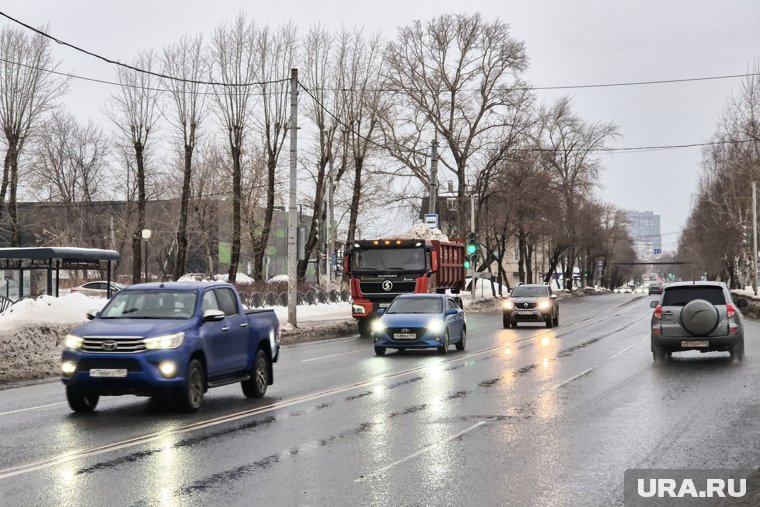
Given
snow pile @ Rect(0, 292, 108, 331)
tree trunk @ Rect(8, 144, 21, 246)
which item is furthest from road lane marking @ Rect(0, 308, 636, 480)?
tree trunk @ Rect(8, 144, 21, 246)

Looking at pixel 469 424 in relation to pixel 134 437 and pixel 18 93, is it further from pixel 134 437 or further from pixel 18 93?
pixel 18 93

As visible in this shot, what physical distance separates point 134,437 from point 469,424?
12.9 ft

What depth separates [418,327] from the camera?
2277cm

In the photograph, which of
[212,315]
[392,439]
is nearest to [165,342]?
[212,315]

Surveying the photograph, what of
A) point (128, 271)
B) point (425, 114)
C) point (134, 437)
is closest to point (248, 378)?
point (134, 437)

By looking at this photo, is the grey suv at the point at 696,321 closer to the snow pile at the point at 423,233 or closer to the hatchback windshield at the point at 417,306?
the hatchback windshield at the point at 417,306

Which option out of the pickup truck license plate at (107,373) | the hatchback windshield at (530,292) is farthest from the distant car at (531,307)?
the pickup truck license plate at (107,373)

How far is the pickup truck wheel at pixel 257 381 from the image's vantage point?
14.3 metres

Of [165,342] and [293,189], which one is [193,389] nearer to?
[165,342]

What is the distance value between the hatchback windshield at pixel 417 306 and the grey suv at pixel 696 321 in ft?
19.0

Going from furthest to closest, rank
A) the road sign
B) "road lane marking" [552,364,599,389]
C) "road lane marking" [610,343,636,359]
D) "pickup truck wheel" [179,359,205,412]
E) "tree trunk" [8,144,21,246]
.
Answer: "tree trunk" [8,144,21,246]
the road sign
"road lane marking" [610,343,636,359]
"road lane marking" [552,364,599,389]
"pickup truck wheel" [179,359,205,412]

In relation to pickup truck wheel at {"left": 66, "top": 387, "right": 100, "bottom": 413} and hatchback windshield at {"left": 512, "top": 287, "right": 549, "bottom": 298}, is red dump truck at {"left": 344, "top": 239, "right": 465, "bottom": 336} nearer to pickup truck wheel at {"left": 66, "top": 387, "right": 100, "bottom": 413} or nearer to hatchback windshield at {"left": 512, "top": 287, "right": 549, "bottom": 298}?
hatchback windshield at {"left": 512, "top": 287, "right": 549, "bottom": 298}

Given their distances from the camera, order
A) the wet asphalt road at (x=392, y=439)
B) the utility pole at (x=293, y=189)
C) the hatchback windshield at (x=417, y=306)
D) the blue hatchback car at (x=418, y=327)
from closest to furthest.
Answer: the wet asphalt road at (x=392, y=439) → the blue hatchback car at (x=418, y=327) → the hatchback windshield at (x=417, y=306) → the utility pole at (x=293, y=189)

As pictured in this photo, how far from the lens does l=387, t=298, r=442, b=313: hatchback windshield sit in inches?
936
